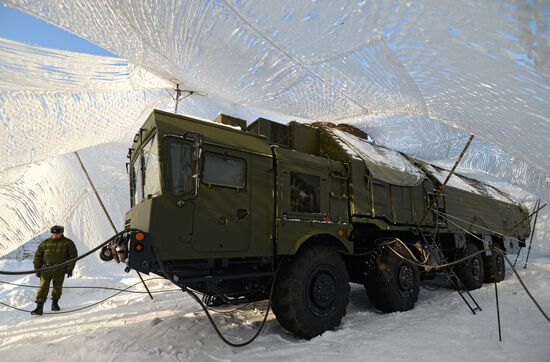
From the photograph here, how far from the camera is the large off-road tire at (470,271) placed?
7723mm

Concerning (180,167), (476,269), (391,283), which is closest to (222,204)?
(180,167)

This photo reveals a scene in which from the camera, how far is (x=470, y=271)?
781 centimetres

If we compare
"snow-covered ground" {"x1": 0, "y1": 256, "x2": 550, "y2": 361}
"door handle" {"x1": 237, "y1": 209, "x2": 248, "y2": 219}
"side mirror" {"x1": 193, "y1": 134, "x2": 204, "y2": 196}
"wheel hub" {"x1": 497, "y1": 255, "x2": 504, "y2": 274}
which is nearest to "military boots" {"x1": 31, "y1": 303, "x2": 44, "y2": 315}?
"snow-covered ground" {"x1": 0, "y1": 256, "x2": 550, "y2": 361}

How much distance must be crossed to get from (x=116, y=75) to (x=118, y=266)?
639 cm

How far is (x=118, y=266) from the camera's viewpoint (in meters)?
10.6

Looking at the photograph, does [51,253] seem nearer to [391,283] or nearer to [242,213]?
[242,213]

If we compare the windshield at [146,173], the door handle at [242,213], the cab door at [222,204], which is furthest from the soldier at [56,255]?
the door handle at [242,213]

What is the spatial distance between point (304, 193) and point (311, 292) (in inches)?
55.2

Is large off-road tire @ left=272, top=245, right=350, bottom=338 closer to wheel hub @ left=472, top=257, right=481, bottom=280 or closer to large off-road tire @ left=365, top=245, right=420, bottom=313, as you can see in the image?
large off-road tire @ left=365, top=245, right=420, bottom=313

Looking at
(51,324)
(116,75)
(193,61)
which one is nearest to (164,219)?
(193,61)

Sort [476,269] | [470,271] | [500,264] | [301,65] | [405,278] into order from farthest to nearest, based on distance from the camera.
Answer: [500,264] → [476,269] → [470,271] → [405,278] → [301,65]

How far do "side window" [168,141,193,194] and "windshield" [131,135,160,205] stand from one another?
17cm

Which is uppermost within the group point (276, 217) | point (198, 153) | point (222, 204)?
point (198, 153)

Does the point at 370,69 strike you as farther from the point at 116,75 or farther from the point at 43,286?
the point at 43,286
